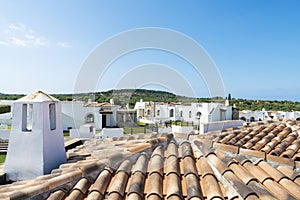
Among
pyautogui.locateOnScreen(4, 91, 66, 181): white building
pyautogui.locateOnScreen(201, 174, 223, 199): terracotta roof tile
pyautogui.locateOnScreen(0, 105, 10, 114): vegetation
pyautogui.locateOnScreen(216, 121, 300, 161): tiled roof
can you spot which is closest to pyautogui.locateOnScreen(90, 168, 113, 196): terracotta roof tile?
pyautogui.locateOnScreen(201, 174, 223, 199): terracotta roof tile

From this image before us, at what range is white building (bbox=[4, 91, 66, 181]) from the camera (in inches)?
197

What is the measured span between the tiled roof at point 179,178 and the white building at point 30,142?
201 cm

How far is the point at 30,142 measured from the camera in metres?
5.04

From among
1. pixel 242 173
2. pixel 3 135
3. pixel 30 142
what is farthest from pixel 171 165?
pixel 3 135

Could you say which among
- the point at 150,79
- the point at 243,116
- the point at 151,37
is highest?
the point at 151,37

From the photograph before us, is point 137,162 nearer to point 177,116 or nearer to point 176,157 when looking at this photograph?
point 176,157

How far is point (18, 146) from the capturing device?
16.8 feet

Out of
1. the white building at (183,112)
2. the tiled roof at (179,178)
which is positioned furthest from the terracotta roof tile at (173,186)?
the white building at (183,112)

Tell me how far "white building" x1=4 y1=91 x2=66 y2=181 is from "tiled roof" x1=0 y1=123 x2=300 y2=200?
2014mm

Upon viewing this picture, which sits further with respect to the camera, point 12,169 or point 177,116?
point 177,116

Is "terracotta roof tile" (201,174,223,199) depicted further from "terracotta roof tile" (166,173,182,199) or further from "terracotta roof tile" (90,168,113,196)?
"terracotta roof tile" (90,168,113,196)

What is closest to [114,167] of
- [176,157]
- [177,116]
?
[176,157]

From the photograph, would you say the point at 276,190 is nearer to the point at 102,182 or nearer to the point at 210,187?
the point at 210,187

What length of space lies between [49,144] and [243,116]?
31543 mm
